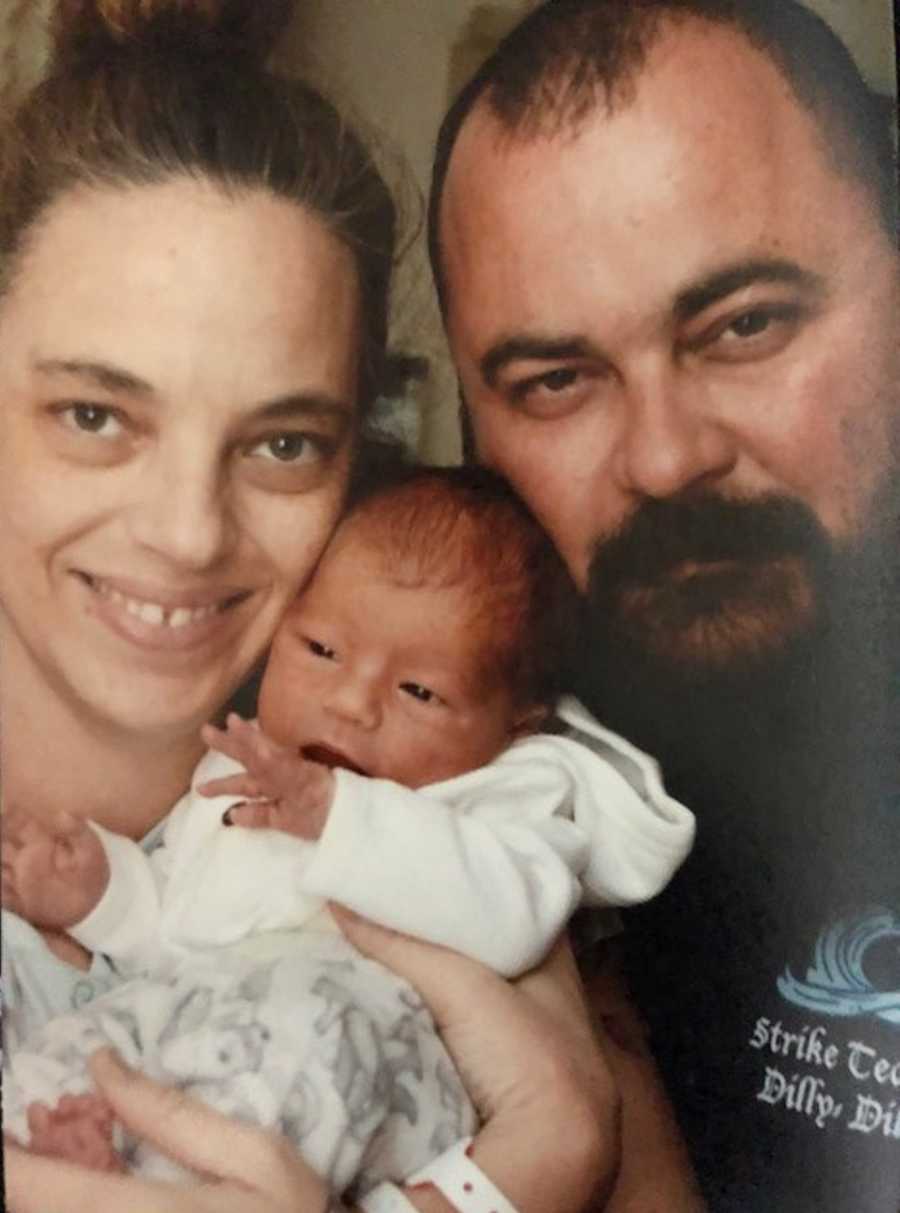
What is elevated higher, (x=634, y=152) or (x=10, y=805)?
(x=634, y=152)

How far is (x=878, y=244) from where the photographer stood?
0.88 m

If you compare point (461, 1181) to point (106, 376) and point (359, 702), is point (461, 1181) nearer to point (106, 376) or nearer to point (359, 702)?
point (359, 702)

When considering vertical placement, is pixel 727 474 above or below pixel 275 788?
above

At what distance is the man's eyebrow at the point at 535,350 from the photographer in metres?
0.85

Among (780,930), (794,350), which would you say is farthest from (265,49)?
(780,930)

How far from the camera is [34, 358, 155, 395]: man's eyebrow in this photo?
31.3 inches

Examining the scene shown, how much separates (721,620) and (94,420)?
33 cm

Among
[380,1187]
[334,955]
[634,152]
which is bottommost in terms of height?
[380,1187]

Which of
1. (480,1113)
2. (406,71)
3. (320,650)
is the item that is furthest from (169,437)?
(480,1113)

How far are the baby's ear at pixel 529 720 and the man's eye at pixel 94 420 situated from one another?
24 centimetres

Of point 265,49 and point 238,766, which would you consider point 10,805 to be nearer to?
point 238,766

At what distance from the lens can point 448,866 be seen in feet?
2.56

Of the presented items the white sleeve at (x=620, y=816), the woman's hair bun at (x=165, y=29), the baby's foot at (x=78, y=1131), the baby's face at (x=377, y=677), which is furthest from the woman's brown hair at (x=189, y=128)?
the baby's foot at (x=78, y=1131)

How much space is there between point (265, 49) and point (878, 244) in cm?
33
